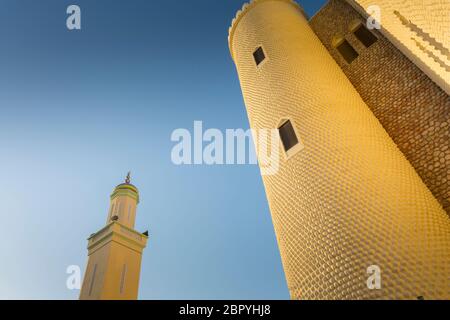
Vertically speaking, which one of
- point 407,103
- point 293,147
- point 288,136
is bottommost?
point 293,147

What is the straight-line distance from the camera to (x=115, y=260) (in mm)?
10438

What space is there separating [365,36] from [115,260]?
10736mm

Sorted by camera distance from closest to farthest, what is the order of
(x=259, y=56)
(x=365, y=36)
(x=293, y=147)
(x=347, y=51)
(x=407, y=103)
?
1. (x=293, y=147)
2. (x=407, y=103)
3. (x=365, y=36)
4. (x=259, y=56)
5. (x=347, y=51)

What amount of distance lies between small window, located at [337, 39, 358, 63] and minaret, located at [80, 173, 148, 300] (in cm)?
979

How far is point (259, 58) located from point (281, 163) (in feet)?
12.3

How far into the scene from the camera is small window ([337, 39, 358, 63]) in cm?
884

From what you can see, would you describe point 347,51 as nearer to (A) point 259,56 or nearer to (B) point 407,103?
(A) point 259,56

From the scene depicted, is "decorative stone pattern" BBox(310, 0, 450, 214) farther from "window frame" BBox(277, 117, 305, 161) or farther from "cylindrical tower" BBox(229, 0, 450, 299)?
"window frame" BBox(277, 117, 305, 161)

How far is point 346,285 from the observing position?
460 centimetres

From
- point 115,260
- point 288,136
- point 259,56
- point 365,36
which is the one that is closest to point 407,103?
point 288,136

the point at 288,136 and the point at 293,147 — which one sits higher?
the point at 288,136

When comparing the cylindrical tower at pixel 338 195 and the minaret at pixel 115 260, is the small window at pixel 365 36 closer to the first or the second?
the cylindrical tower at pixel 338 195

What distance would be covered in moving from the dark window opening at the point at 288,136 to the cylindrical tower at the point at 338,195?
0.03 metres
